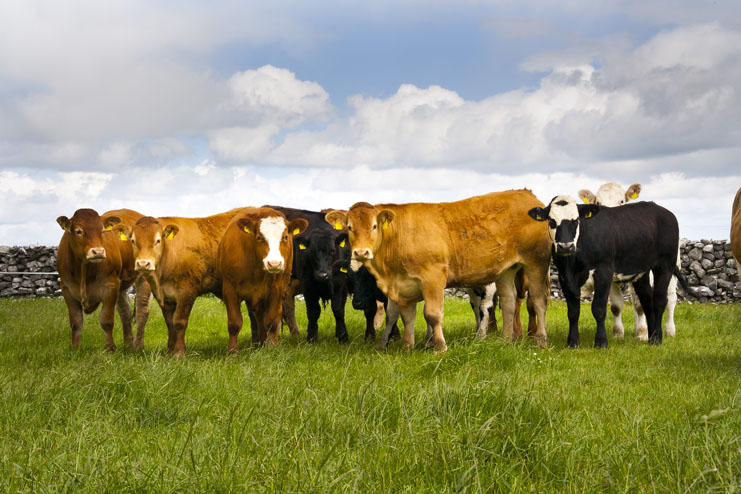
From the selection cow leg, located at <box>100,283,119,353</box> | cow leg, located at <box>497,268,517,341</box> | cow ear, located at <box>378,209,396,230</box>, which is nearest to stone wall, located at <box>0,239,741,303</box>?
cow leg, located at <box>497,268,517,341</box>

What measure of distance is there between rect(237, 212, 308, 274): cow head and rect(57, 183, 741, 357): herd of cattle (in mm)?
15

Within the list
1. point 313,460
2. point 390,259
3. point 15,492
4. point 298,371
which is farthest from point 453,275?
point 15,492

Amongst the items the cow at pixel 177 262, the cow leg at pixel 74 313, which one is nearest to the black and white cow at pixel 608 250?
the cow at pixel 177 262

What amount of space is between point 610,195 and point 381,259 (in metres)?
5.94

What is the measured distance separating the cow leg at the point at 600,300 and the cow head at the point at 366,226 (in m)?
3.22

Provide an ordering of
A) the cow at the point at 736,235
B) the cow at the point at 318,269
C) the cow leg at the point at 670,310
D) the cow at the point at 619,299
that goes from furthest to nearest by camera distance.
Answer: the cow leg at the point at 670,310, the cow at the point at 619,299, the cow at the point at 318,269, the cow at the point at 736,235

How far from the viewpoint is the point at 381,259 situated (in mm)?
8938

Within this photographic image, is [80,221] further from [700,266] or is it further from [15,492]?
[700,266]

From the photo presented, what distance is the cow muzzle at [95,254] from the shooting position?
345 inches

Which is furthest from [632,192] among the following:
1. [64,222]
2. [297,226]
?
[64,222]

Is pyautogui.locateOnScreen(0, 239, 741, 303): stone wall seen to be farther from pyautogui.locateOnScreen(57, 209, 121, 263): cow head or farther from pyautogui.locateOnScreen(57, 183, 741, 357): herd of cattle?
pyautogui.locateOnScreen(57, 209, 121, 263): cow head

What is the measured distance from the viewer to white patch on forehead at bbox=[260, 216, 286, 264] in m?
8.08

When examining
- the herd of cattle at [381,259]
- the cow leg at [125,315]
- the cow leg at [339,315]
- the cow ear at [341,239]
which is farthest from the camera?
the cow leg at [125,315]

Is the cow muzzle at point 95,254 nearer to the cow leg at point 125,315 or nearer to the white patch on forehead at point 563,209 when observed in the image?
the cow leg at point 125,315
